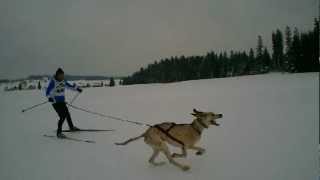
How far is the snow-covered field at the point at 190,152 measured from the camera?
3.00m

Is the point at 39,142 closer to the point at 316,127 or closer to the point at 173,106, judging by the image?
the point at 173,106

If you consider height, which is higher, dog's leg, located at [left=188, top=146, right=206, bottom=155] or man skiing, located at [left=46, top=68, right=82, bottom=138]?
man skiing, located at [left=46, top=68, right=82, bottom=138]

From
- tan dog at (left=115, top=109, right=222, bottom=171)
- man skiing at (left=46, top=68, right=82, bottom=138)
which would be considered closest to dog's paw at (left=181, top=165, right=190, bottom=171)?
tan dog at (left=115, top=109, right=222, bottom=171)

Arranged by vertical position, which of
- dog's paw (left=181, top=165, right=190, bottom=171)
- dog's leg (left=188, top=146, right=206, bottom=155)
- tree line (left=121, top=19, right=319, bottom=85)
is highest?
tree line (left=121, top=19, right=319, bottom=85)

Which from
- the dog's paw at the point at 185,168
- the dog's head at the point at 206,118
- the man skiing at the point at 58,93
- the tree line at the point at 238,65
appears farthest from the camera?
the tree line at the point at 238,65

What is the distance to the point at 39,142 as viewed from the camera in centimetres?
441

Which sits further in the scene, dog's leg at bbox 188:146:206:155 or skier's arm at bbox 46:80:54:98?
skier's arm at bbox 46:80:54:98

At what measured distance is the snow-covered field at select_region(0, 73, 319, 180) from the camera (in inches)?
118

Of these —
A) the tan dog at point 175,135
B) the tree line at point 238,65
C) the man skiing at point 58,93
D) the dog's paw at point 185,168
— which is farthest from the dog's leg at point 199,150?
the tree line at point 238,65

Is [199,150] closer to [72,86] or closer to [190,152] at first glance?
[190,152]

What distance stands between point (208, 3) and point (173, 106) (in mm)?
3014

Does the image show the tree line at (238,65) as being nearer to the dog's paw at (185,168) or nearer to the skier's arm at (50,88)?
the skier's arm at (50,88)

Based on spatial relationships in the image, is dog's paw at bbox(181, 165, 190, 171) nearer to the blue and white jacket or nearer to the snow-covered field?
the snow-covered field

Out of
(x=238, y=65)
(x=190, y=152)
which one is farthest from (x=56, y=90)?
(x=238, y=65)
